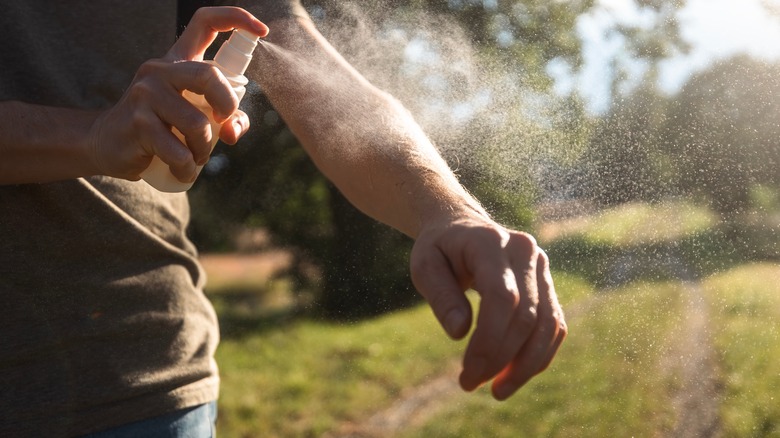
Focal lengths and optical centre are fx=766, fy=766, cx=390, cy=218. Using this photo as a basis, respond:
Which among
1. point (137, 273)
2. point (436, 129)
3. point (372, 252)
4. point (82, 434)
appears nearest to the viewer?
point (82, 434)

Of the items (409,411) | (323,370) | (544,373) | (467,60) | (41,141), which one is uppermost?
(41,141)

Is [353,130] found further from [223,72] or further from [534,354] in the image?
[534,354]

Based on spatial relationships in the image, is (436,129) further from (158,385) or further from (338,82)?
(158,385)

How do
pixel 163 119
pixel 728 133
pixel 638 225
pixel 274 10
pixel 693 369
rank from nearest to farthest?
pixel 163 119 → pixel 274 10 → pixel 728 133 → pixel 638 225 → pixel 693 369

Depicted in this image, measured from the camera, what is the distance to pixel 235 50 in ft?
3.43

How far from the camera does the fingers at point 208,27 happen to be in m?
1.03

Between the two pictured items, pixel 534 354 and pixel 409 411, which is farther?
pixel 409 411

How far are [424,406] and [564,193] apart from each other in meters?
2.16

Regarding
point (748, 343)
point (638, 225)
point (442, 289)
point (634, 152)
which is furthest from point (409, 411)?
point (442, 289)

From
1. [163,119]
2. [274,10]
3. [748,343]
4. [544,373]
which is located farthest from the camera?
[544,373]

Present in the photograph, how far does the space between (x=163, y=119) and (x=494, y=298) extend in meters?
0.45

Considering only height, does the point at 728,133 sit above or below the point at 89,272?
below

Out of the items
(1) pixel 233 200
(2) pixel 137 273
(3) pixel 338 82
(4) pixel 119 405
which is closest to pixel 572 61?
(3) pixel 338 82

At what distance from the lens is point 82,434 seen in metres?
1.20
